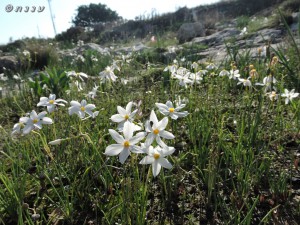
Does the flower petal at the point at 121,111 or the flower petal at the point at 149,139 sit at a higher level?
the flower petal at the point at 121,111

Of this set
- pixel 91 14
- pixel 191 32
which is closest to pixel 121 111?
pixel 191 32

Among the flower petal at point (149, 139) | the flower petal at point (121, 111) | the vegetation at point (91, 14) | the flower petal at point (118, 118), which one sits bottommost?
the flower petal at point (149, 139)

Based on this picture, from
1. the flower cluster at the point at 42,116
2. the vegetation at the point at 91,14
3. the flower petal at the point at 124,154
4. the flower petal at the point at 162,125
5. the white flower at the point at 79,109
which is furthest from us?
the vegetation at the point at 91,14

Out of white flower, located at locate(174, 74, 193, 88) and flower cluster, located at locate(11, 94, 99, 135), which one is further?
white flower, located at locate(174, 74, 193, 88)

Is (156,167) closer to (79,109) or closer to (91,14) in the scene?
(79,109)

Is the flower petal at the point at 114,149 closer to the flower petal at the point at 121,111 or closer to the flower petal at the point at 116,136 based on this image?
the flower petal at the point at 116,136

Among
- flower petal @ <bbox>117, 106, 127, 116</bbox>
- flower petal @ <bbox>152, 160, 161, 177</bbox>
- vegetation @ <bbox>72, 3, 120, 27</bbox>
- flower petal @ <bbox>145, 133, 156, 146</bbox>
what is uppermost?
vegetation @ <bbox>72, 3, 120, 27</bbox>

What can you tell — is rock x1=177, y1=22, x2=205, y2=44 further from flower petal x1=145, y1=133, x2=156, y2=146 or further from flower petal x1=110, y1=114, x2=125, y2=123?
flower petal x1=145, y1=133, x2=156, y2=146

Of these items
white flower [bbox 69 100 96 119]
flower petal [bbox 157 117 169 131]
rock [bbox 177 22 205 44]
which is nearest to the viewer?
flower petal [bbox 157 117 169 131]

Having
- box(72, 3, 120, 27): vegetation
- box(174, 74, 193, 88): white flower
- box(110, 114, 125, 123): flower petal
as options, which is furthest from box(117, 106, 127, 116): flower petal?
box(72, 3, 120, 27): vegetation

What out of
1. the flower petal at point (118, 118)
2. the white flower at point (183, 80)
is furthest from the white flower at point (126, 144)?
the white flower at point (183, 80)

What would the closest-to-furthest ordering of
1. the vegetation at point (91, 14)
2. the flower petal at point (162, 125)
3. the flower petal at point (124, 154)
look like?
the flower petal at point (124, 154), the flower petal at point (162, 125), the vegetation at point (91, 14)
